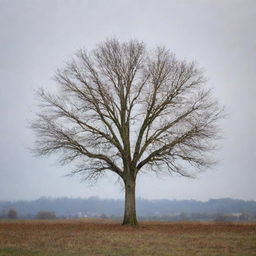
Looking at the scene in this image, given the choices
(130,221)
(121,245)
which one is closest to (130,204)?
(130,221)

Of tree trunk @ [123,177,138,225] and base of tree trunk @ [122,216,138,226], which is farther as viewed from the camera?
tree trunk @ [123,177,138,225]

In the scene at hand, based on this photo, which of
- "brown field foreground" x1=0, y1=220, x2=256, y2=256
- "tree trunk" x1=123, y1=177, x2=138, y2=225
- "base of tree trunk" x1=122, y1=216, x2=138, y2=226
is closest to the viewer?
"brown field foreground" x1=0, y1=220, x2=256, y2=256

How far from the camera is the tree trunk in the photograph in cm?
2592

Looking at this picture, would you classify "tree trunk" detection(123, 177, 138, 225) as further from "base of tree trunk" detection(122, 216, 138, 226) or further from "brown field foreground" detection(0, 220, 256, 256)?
"brown field foreground" detection(0, 220, 256, 256)

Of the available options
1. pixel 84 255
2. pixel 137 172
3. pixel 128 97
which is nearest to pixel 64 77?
pixel 128 97

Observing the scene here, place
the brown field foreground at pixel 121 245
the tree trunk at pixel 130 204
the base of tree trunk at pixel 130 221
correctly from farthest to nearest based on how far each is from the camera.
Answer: the tree trunk at pixel 130 204, the base of tree trunk at pixel 130 221, the brown field foreground at pixel 121 245

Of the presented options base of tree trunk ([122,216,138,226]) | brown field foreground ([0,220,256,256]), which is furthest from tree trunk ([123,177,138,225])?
brown field foreground ([0,220,256,256])

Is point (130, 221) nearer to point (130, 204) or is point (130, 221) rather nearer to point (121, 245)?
point (130, 204)

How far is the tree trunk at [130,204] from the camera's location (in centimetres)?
2592

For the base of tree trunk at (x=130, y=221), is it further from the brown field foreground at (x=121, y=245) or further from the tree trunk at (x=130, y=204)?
the brown field foreground at (x=121, y=245)

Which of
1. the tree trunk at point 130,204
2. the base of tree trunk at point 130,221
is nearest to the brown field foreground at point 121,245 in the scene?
the base of tree trunk at point 130,221

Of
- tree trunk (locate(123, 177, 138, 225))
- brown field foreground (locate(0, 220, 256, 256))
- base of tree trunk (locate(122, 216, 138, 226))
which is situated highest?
tree trunk (locate(123, 177, 138, 225))

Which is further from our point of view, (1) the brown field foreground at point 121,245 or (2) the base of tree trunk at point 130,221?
(2) the base of tree trunk at point 130,221

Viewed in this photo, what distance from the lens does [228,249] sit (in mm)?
13617
